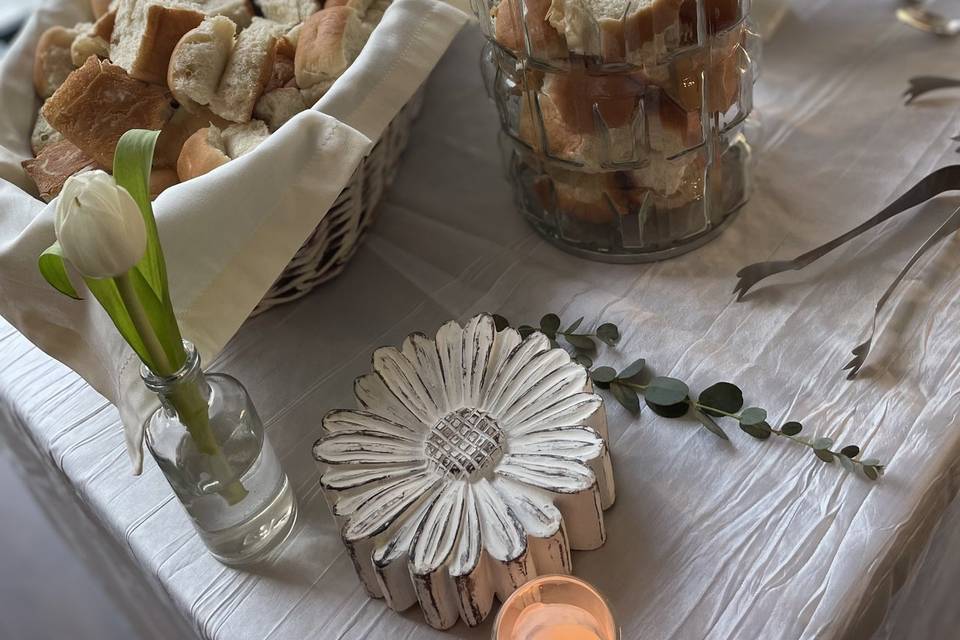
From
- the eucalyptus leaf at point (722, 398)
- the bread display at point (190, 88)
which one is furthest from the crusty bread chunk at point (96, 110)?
the eucalyptus leaf at point (722, 398)

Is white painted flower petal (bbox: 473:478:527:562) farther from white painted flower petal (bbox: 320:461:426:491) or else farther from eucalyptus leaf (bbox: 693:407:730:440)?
eucalyptus leaf (bbox: 693:407:730:440)

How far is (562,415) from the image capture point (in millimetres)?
516

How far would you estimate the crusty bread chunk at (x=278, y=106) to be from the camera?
0.63m

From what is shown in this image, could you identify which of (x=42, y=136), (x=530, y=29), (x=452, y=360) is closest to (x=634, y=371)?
(x=452, y=360)

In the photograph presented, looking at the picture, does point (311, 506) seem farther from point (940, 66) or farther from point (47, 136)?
point (940, 66)

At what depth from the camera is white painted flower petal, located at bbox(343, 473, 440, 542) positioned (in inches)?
19.0

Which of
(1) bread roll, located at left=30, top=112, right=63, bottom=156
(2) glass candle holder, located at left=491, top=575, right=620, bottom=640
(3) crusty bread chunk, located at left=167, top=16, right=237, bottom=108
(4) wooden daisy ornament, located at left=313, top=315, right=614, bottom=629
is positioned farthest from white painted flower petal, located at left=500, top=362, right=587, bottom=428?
(1) bread roll, located at left=30, top=112, right=63, bottom=156

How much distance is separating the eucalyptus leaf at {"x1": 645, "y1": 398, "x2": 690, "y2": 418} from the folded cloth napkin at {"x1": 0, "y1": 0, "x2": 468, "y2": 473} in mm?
243

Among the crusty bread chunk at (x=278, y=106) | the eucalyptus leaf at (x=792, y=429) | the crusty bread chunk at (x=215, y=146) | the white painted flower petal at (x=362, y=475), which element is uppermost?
the crusty bread chunk at (x=278, y=106)

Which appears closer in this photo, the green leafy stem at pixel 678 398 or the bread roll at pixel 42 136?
the green leafy stem at pixel 678 398

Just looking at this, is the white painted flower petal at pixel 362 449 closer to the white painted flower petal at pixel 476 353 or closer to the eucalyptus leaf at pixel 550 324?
the white painted flower petal at pixel 476 353

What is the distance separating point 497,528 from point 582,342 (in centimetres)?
19

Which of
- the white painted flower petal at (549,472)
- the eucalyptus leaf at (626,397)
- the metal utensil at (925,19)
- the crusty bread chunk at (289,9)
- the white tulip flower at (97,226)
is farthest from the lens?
the metal utensil at (925,19)

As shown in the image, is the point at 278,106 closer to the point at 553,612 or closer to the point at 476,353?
the point at 476,353
